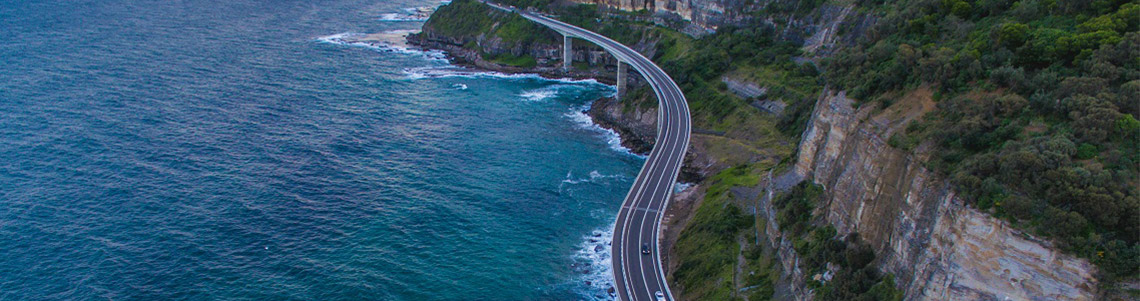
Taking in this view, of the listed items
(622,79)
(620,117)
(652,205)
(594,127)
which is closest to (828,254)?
(652,205)

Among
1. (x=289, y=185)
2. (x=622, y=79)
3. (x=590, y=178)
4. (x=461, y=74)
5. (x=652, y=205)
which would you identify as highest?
(x=622, y=79)

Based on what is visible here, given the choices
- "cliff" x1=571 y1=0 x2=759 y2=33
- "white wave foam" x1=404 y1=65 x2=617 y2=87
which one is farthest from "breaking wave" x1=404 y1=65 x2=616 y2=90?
"cliff" x1=571 y1=0 x2=759 y2=33

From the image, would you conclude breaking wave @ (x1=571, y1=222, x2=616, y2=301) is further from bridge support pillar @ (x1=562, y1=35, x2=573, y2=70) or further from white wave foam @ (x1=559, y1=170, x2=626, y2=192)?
bridge support pillar @ (x1=562, y1=35, x2=573, y2=70)

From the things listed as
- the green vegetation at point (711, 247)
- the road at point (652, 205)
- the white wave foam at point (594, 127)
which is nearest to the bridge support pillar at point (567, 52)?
the white wave foam at point (594, 127)

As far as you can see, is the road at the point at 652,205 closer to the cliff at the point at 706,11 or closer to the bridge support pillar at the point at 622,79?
the bridge support pillar at the point at 622,79

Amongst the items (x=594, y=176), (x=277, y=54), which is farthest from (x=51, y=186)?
(x=277, y=54)

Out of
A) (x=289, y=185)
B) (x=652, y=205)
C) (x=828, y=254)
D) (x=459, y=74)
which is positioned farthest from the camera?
(x=459, y=74)

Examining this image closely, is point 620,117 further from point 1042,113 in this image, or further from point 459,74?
point 1042,113

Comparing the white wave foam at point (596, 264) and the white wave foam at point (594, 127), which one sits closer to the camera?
the white wave foam at point (596, 264)
